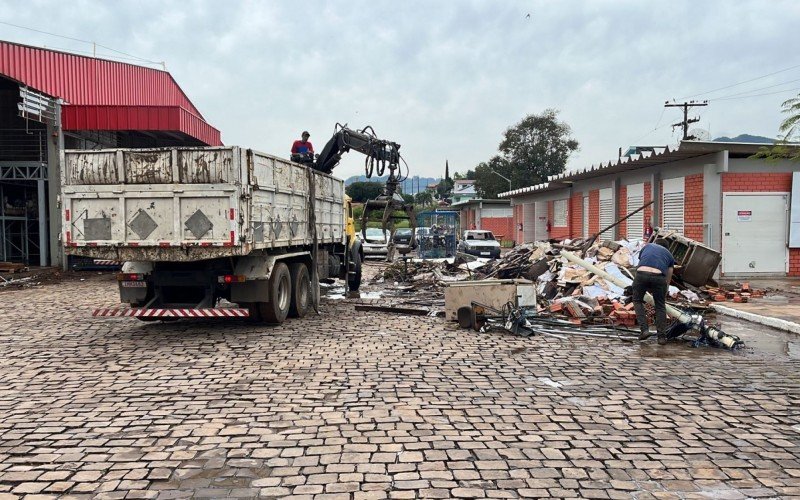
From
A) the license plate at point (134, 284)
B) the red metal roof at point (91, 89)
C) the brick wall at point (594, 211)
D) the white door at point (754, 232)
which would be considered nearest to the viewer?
the license plate at point (134, 284)

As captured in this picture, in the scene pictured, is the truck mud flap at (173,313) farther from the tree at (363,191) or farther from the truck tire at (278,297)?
the tree at (363,191)

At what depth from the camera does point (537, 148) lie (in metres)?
65.1

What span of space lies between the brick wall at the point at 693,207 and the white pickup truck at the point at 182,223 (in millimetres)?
12972

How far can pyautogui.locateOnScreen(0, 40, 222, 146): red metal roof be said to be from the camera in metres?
21.5

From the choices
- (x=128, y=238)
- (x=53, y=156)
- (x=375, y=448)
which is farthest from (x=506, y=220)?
(x=375, y=448)

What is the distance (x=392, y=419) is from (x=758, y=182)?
16.2 m

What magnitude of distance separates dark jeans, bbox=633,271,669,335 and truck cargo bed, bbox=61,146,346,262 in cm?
583

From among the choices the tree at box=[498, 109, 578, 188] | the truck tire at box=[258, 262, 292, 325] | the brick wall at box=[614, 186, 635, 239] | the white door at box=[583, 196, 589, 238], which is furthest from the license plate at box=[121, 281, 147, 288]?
the tree at box=[498, 109, 578, 188]

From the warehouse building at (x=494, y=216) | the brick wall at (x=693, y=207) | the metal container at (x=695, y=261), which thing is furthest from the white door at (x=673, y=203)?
the warehouse building at (x=494, y=216)

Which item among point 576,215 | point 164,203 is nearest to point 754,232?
point 576,215

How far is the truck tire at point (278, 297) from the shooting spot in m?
9.89

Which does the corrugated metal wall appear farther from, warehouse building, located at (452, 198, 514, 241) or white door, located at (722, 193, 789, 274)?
warehouse building, located at (452, 198, 514, 241)

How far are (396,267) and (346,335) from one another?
1060cm

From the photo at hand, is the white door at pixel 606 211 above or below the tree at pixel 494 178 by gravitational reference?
below
